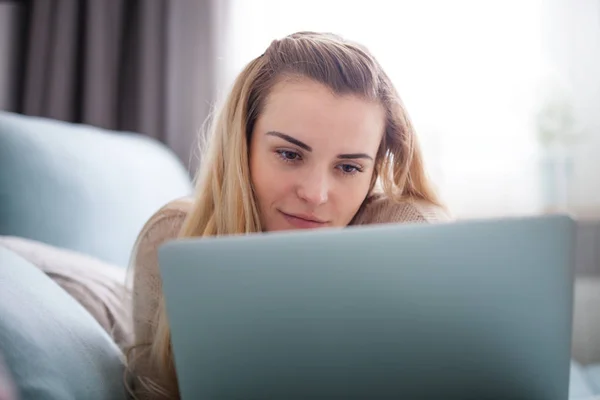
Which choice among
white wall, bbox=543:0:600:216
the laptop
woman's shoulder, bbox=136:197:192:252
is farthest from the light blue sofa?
white wall, bbox=543:0:600:216

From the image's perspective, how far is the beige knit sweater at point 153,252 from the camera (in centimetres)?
100

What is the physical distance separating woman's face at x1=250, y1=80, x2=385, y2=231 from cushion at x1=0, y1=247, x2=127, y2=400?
33 centimetres

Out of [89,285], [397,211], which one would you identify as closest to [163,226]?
[89,285]

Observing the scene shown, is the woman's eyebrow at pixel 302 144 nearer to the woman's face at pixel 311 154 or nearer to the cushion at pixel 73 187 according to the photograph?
the woman's face at pixel 311 154

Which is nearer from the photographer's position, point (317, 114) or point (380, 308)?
point (380, 308)

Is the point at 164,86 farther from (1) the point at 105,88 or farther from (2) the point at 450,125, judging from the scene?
(2) the point at 450,125

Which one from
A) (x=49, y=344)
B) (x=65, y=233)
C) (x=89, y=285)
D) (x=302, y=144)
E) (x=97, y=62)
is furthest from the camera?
(x=97, y=62)

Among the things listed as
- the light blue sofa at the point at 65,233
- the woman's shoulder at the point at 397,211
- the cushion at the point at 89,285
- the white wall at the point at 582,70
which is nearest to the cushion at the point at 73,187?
the light blue sofa at the point at 65,233

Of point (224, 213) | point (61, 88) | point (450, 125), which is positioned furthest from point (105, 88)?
point (224, 213)

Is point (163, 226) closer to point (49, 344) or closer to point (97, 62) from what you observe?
point (49, 344)

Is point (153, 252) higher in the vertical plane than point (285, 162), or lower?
lower

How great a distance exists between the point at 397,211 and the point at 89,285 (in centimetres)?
53

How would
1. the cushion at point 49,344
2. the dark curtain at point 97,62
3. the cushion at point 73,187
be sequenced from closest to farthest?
the cushion at point 49,344 → the cushion at point 73,187 → the dark curtain at point 97,62

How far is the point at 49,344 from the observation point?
A: 2.51 ft
